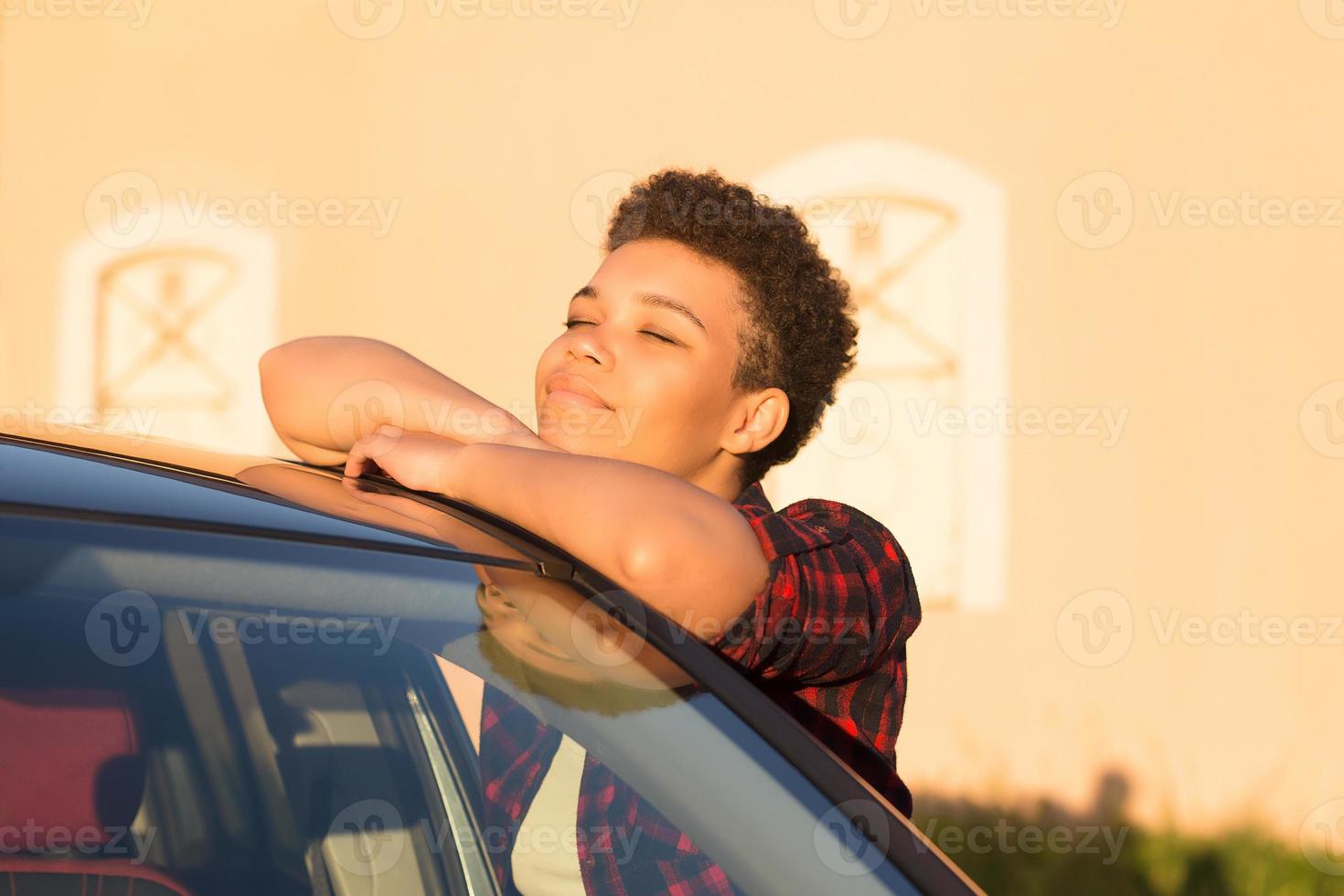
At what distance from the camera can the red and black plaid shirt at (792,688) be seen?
1229 mm

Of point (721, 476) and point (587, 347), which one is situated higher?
point (587, 347)

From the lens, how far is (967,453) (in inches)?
197

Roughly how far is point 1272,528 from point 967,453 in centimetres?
113

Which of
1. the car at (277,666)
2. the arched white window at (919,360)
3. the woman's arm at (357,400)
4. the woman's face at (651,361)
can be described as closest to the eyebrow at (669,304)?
the woman's face at (651,361)

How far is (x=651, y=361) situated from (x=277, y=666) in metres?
0.67

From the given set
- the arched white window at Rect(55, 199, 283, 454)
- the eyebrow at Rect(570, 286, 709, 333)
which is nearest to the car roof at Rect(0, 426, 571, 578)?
the eyebrow at Rect(570, 286, 709, 333)

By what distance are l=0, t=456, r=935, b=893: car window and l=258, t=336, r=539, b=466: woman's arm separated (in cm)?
23

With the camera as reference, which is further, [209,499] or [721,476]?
[721,476]

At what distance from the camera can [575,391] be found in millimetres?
1769

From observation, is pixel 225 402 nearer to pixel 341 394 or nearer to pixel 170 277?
pixel 170 277

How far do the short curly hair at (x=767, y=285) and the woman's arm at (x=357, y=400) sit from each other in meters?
0.45

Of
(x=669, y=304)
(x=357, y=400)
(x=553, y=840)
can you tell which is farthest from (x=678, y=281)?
(x=553, y=840)

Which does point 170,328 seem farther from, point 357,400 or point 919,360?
point 357,400

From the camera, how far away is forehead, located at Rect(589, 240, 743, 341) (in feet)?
6.06
